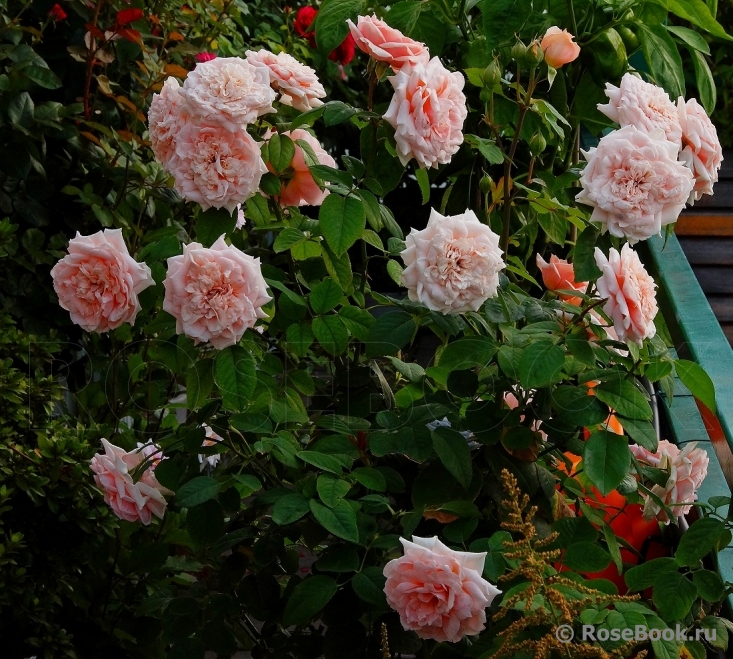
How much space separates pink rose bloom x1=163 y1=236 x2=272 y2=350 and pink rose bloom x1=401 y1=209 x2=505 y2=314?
220 millimetres

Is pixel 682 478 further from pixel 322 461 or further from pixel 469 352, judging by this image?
pixel 322 461

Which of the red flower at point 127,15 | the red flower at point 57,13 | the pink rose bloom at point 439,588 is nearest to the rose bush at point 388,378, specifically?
the pink rose bloom at point 439,588

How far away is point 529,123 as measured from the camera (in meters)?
1.62

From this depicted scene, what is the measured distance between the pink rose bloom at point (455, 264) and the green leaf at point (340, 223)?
0.38 feet

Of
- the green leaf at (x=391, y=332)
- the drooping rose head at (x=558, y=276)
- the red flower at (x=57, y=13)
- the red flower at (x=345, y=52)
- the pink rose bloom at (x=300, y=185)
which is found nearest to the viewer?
the green leaf at (x=391, y=332)

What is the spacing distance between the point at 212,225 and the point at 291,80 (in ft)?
0.86

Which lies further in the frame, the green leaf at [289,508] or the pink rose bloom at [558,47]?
the pink rose bloom at [558,47]

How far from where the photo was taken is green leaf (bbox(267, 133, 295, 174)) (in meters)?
1.37

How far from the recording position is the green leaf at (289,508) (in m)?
1.22

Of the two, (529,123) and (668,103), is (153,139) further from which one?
(668,103)

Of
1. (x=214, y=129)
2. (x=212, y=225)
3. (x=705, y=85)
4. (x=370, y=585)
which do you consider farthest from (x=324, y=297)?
(x=705, y=85)

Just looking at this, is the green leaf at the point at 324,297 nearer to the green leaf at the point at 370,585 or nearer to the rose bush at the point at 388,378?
the rose bush at the point at 388,378

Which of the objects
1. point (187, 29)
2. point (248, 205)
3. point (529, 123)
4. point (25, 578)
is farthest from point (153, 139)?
point (187, 29)

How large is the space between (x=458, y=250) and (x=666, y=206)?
0.32 metres
